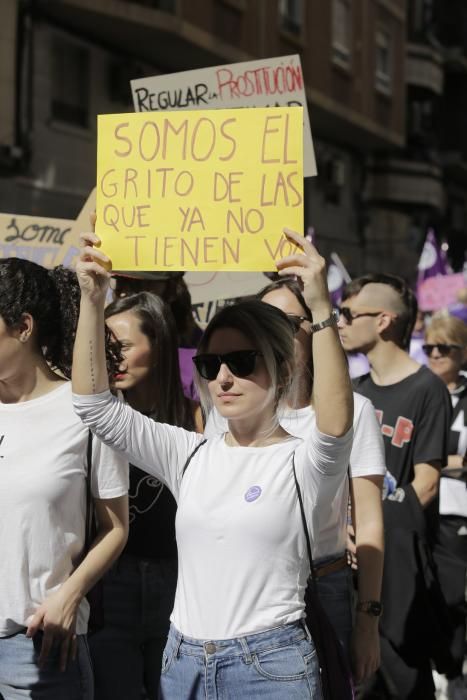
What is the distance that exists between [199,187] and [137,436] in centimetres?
68

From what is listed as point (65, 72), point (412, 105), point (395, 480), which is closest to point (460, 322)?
point (395, 480)

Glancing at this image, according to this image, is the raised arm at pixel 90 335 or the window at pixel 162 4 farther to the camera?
the window at pixel 162 4

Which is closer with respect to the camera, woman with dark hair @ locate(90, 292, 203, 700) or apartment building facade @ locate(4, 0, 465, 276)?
woman with dark hair @ locate(90, 292, 203, 700)

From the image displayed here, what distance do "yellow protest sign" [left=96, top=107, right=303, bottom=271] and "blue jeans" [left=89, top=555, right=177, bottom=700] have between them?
1.23m

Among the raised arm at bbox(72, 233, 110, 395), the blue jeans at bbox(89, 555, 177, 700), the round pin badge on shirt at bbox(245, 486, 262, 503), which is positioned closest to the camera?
the round pin badge on shirt at bbox(245, 486, 262, 503)

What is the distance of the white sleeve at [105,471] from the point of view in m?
3.00

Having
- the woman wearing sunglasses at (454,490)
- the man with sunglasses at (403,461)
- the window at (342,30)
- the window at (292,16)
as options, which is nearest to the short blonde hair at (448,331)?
the woman wearing sunglasses at (454,490)

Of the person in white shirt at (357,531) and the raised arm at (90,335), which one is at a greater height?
the raised arm at (90,335)

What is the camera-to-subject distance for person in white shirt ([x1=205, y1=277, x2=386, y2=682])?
3082 mm

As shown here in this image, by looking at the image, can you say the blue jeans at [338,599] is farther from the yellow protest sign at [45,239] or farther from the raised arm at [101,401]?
the yellow protest sign at [45,239]

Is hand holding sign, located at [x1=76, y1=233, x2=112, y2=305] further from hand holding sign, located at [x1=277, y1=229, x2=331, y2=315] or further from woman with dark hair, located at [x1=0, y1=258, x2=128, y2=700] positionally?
hand holding sign, located at [x1=277, y1=229, x2=331, y2=315]

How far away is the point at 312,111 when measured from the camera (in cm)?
2053

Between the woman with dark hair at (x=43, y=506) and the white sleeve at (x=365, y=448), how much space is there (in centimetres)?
71

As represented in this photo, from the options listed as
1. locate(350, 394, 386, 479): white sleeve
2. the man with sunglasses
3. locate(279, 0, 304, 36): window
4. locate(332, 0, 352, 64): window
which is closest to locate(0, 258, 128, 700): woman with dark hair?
locate(350, 394, 386, 479): white sleeve
